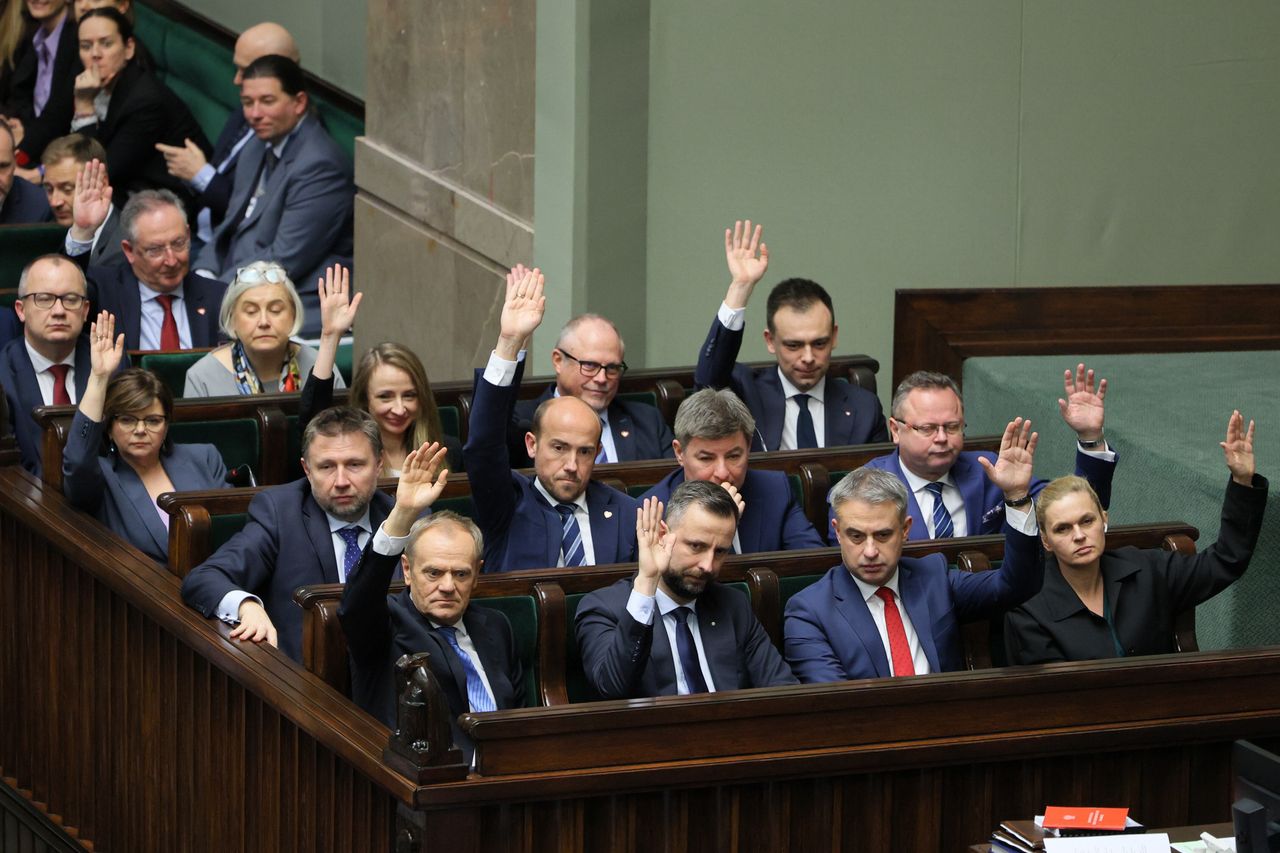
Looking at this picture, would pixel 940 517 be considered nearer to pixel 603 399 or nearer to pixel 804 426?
pixel 804 426

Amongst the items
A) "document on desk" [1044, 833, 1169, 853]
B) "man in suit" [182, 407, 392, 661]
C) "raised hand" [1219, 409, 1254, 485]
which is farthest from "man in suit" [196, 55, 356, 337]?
"document on desk" [1044, 833, 1169, 853]

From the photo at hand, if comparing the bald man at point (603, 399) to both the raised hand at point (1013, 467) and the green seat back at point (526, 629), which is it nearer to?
the green seat back at point (526, 629)

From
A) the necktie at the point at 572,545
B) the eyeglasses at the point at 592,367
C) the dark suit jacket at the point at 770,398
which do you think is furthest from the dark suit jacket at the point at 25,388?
the dark suit jacket at the point at 770,398

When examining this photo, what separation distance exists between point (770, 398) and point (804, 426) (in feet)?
0.38

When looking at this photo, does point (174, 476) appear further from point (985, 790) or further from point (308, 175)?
point (308, 175)

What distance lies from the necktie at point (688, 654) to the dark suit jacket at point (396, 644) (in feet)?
1.00

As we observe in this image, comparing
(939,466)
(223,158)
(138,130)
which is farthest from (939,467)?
(138,130)

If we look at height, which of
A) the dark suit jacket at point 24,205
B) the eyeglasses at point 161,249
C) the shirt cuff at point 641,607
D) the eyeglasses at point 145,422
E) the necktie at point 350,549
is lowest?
the shirt cuff at point 641,607

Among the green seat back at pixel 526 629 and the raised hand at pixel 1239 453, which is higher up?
the raised hand at pixel 1239 453

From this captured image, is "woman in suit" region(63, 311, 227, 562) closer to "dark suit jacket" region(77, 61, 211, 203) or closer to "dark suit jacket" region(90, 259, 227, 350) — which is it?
"dark suit jacket" region(90, 259, 227, 350)

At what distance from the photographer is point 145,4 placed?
9.04 meters

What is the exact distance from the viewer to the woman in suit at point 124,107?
730 cm

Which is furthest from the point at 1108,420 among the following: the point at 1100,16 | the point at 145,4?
the point at 145,4

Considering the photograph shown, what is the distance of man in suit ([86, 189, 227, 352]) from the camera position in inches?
216
